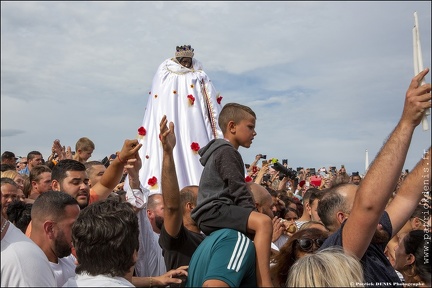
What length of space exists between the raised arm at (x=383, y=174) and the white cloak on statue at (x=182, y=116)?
6.67 m

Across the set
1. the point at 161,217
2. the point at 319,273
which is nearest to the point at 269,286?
the point at 319,273

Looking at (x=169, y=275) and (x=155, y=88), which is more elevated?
(x=155, y=88)

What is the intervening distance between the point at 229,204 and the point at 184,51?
6993 mm

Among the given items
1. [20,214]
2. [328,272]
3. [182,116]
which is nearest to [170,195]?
[328,272]

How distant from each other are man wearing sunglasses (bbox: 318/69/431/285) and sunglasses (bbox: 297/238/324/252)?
0.32 m

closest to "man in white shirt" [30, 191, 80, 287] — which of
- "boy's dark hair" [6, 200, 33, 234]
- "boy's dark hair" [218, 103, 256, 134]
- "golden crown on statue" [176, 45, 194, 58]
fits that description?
"boy's dark hair" [6, 200, 33, 234]

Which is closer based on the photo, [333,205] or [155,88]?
[333,205]

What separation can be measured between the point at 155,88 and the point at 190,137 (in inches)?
53.6

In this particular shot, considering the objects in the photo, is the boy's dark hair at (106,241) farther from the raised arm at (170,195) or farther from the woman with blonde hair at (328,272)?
the woman with blonde hair at (328,272)

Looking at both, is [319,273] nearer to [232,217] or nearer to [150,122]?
[232,217]

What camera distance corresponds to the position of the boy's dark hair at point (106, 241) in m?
2.73

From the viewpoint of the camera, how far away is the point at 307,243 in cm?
325

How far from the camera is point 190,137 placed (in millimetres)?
9578

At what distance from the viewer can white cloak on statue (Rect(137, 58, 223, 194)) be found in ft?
30.9
